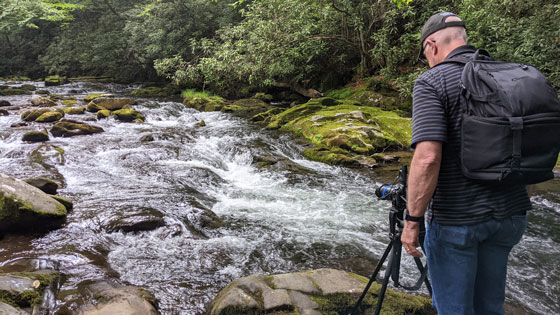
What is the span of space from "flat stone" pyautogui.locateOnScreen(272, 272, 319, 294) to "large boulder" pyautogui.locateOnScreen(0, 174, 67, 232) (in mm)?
3551

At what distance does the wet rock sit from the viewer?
16.2ft

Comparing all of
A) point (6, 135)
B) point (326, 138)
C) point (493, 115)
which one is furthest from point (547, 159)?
point (6, 135)

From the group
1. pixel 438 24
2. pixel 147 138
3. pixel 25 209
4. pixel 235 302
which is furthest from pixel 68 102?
pixel 438 24

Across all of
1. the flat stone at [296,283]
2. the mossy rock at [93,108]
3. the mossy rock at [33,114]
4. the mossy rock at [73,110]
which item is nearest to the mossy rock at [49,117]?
the mossy rock at [33,114]

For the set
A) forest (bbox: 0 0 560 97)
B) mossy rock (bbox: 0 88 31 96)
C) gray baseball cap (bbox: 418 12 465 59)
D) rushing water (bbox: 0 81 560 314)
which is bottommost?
rushing water (bbox: 0 81 560 314)

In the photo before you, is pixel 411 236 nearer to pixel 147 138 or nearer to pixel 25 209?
pixel 25 209

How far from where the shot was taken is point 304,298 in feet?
9.82

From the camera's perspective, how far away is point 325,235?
5117 mm

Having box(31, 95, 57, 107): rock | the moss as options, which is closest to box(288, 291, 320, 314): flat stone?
box(31, 95, 57, 107): rock

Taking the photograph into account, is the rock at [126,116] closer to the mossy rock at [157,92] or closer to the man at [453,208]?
the mossy rock at [157,92]

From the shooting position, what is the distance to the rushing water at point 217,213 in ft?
13.0

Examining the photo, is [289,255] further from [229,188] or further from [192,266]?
[229,188]

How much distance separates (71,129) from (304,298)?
34.2 feet

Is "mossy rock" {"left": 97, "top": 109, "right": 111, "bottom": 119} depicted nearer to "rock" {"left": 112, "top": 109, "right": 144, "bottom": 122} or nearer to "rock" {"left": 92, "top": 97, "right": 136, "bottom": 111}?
"rock" {"left": 112, "top": 109, "right": 144, "bottom": 122}
